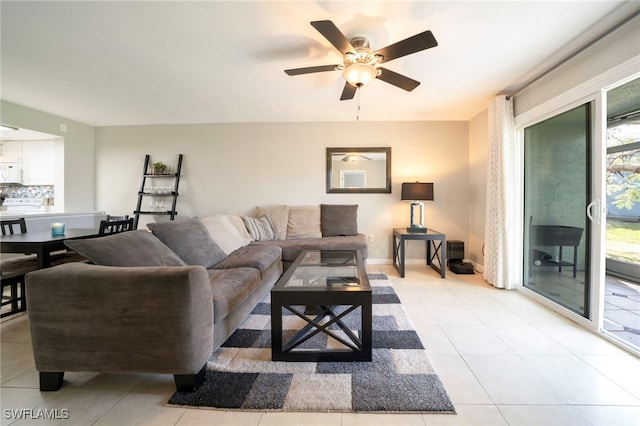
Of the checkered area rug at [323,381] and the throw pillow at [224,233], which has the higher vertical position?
the throw pillow at [224,233]

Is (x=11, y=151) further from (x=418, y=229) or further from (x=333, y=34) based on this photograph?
(x=418, y=229)

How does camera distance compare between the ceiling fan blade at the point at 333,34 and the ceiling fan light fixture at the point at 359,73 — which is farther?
the ceiling fan light fixture at the point at 359,73

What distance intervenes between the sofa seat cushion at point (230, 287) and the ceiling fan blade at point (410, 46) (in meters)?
2.02

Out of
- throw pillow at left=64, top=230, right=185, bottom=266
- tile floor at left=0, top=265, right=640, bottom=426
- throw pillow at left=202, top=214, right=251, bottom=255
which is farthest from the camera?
throw pillow at left=202, top=214, right=251, bottom=255

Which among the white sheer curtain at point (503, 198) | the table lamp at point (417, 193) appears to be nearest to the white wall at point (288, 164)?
the table lamp at point (417, 193)

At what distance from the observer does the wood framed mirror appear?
409 cm

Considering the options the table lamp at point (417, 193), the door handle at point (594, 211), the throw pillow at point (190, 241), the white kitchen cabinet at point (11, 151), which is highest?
the white kitchen cabinet at point (11, 151)

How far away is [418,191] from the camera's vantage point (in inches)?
145

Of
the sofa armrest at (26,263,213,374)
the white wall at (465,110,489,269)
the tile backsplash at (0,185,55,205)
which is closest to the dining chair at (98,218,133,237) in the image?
the sofa armrest at (26,263,213,374)

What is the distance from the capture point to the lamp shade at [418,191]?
366 cm

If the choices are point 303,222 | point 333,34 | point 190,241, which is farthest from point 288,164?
point 333,34

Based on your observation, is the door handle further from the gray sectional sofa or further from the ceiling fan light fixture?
the gray sectional sofa

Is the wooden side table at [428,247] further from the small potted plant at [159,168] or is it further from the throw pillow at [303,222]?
the small potted plant at [159,168]

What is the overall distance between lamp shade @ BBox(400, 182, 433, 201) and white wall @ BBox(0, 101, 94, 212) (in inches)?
210
